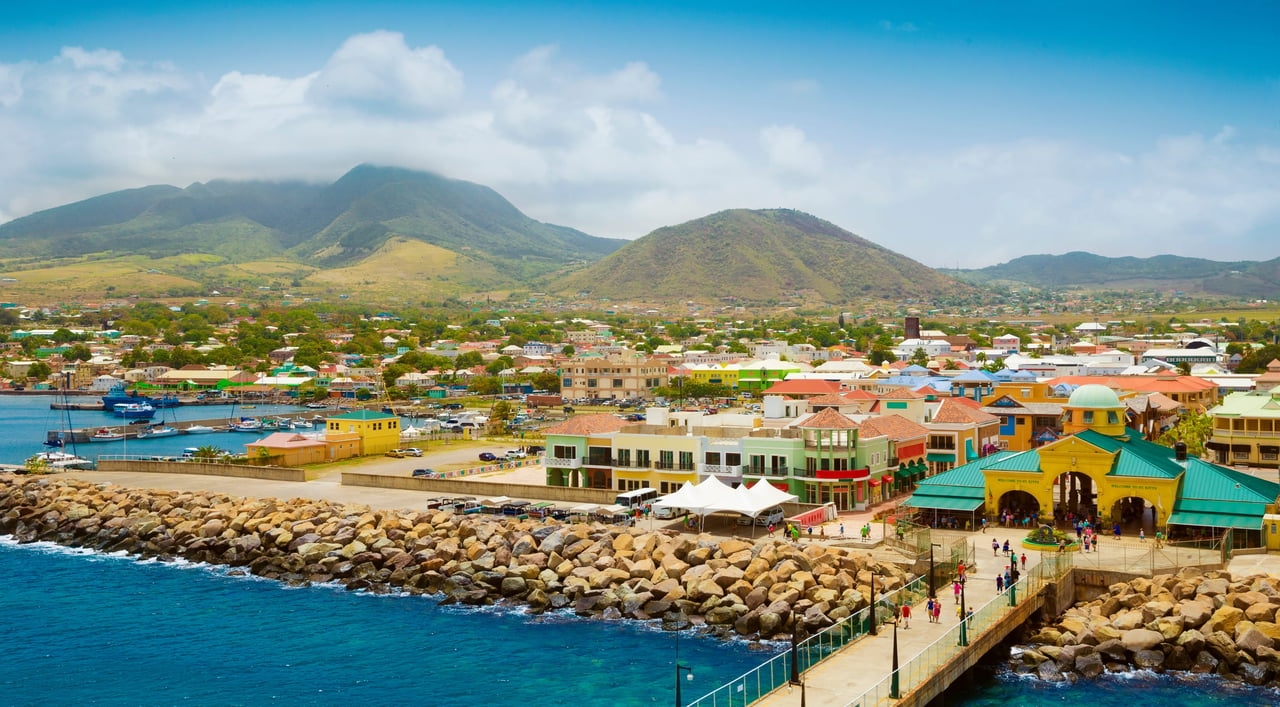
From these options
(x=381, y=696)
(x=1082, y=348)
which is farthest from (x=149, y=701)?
(x=1082, y=348)

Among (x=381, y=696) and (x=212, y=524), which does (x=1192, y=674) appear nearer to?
→ (x=381, y=696)

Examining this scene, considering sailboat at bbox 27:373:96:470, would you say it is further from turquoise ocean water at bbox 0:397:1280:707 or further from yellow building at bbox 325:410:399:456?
turquoise ocean water at bbox 0:397:1280:707

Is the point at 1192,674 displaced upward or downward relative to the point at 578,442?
downward

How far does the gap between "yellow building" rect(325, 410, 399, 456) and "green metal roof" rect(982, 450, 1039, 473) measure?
46.0m

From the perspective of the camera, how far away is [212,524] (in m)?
51.2

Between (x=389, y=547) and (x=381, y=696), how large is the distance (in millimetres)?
14774

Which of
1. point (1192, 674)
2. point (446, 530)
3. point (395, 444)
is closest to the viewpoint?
point (1192, 674)

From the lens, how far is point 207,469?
225 ft

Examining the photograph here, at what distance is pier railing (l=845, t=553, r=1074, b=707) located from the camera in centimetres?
2598

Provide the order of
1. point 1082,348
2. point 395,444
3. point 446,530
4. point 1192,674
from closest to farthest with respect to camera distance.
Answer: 1. point 1192,674
2. point 446,530
3. point 395,444
4. point 1082,348

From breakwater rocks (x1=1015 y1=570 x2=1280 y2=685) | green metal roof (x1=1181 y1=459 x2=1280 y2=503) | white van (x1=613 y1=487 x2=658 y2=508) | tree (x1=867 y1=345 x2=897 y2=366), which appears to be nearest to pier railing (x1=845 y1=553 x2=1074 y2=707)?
breakwater rocks (x1=1015 y1=570 x2=1280 y2=685)

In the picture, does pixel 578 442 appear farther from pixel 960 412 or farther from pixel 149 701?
pixel 149 701

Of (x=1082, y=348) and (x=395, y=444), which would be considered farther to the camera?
(x=1082, y=348)

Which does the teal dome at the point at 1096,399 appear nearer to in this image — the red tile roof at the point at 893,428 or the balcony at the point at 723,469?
the red tile roof at the point at 893,428
